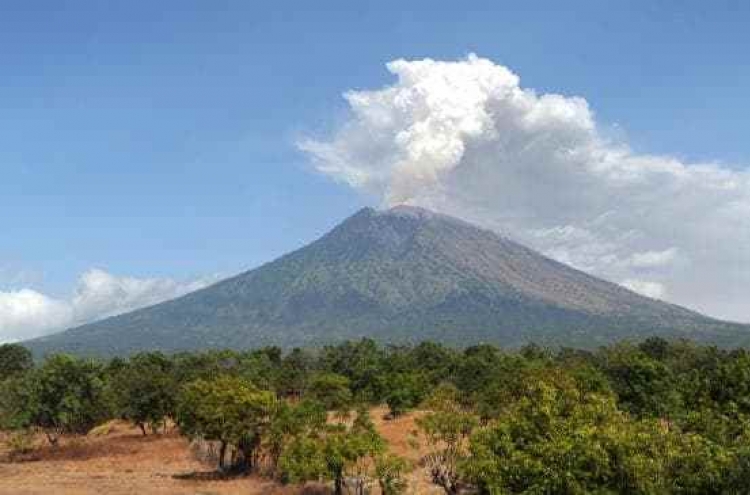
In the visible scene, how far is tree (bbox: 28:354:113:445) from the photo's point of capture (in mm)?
70875

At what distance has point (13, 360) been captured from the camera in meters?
113

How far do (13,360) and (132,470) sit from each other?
68.5m

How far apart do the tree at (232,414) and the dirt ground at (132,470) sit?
2293 millimetres

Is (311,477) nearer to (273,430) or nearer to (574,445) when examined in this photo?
(273,430)

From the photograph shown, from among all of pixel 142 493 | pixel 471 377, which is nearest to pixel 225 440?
pixel 142 493

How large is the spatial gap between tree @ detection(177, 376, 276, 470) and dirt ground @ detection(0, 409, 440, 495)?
2.29 meters

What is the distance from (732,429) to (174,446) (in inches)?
1776

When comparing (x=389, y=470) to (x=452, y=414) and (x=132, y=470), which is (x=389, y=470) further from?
(x=132, y=470)

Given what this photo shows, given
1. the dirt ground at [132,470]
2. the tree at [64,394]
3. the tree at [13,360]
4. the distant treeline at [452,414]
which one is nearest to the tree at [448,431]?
the distant treeline at [452,414]

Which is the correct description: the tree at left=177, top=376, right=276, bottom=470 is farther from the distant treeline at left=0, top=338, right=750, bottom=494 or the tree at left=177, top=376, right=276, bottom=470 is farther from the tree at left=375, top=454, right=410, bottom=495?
the tree at left=375, top=454, right=410, bottom=495

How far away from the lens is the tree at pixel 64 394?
70875mm

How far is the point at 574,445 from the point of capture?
74.8ft

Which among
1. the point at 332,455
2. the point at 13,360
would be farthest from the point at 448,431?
the point at 13,360

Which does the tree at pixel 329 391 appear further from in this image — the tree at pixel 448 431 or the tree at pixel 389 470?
the tree at pixel 389 470
